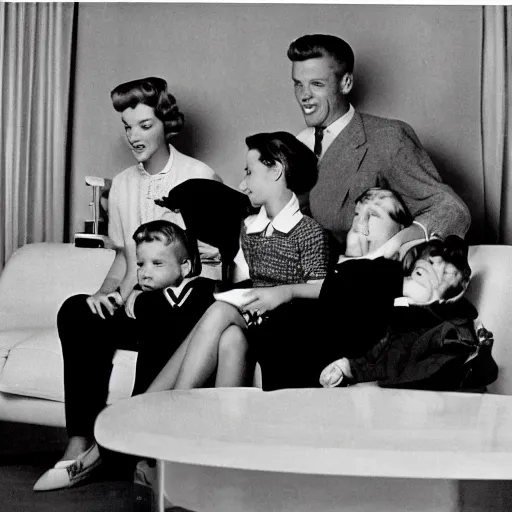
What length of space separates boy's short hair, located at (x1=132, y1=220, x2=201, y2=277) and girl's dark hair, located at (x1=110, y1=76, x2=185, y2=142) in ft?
1.12

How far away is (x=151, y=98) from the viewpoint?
284 cm

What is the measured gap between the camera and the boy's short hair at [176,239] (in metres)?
2.72

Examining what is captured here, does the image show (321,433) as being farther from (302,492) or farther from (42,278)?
(42,278)

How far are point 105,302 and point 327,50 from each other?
1.15m

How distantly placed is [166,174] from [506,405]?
4.62 feet

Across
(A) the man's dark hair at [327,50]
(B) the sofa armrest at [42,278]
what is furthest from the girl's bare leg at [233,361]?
(A) the man's dark hair at [327,50]

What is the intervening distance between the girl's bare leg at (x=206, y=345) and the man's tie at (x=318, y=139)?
65cm

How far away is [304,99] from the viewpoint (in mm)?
2801

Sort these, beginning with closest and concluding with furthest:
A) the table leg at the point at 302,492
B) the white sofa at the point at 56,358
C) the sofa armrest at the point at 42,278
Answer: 1. the table leg at the point at 302,492
2. the white sofa at the point at 56,358
3. the sofa armrest at the point at 42,278

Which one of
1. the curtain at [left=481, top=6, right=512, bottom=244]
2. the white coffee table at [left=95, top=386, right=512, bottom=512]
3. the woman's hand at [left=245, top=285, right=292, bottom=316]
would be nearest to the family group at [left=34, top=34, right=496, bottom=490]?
the woman's hand at [left=245, top=285, right=292, bottom=316]

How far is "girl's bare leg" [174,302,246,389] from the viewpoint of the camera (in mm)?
2404

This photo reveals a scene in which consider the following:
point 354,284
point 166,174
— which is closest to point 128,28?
point 166,174

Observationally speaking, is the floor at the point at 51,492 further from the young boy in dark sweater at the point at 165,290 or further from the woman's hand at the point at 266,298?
the woman's hand at the point at 266,298

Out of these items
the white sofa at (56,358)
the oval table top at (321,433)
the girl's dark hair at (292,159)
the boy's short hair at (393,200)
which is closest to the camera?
the oval table top at (321,433)
